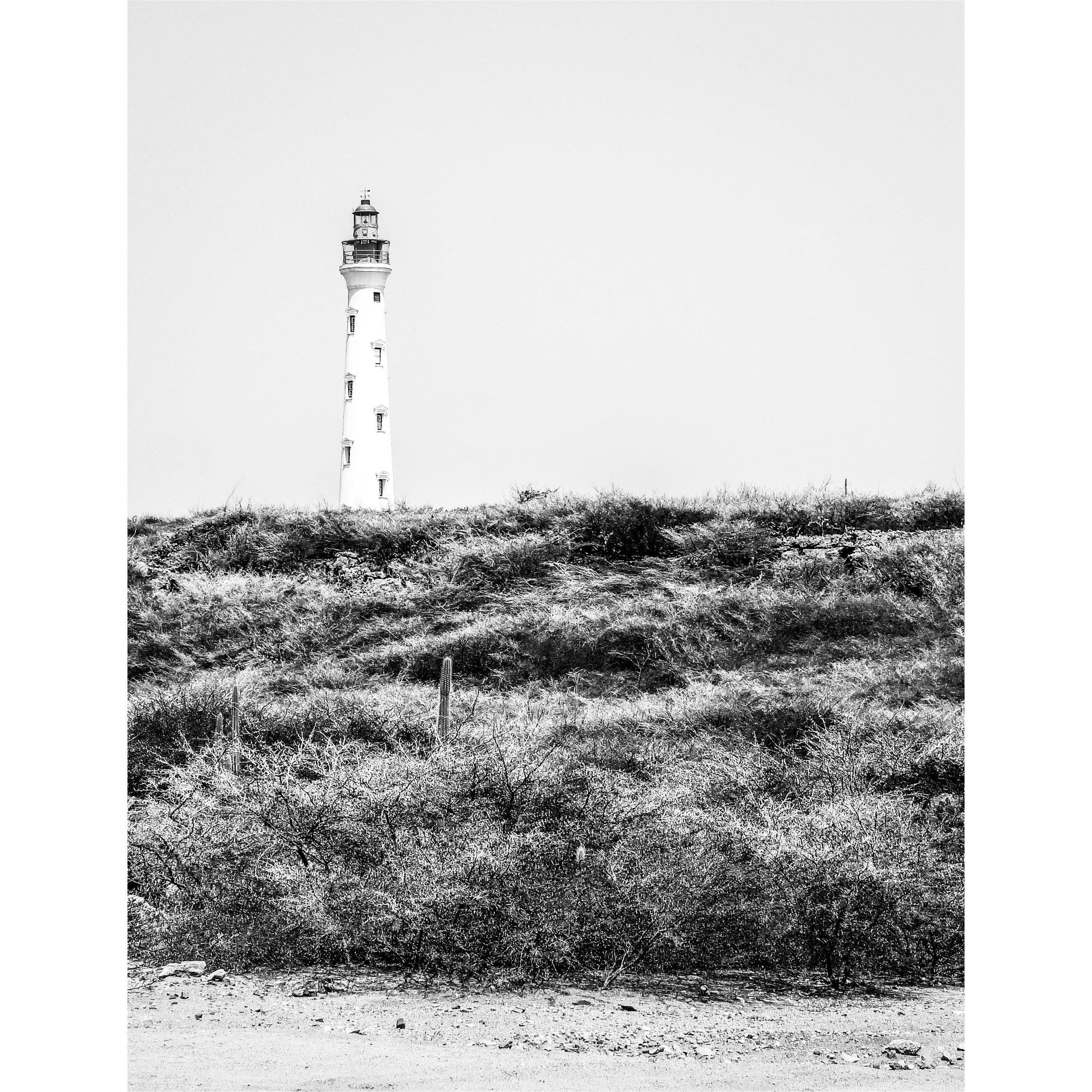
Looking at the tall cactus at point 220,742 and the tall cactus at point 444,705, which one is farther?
the tall cactus at point 444,705

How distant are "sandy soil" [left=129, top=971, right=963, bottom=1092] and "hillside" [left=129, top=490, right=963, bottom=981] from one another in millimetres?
228

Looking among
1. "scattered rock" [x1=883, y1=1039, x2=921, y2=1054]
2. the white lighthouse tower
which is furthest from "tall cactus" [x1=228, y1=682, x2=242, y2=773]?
the white lighthouse tower

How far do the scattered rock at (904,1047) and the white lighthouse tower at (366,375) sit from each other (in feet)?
44.6

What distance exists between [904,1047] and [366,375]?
51.1 feet

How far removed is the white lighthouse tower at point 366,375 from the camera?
62.3 ft

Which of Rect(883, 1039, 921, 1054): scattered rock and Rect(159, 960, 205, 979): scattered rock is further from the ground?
Rect(159, 960, 205, 979): scattered rock

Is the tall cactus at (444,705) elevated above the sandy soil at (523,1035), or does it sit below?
A: above

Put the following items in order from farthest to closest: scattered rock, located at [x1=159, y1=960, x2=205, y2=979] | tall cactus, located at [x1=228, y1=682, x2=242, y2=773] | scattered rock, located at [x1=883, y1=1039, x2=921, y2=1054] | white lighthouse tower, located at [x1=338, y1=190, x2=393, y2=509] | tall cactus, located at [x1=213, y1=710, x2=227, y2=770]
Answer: white lighthouse tower, located at [x1=338, y1=190, x2=393, y2=509], tall cactus, located at [x1=213, y1=710, x2=227, y2=770], tall cactus, located at [x1=228, y1=682, x2=242, y2=773], scattered rock, located at [x1=159, y1=960, x2=205, y2=979], scattered rock, located at [x1=883, y1=1039, x2=921, y2=1054]

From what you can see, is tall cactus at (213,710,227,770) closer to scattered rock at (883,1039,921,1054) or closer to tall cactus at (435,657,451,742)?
tall cactus at (435,657,451,742)

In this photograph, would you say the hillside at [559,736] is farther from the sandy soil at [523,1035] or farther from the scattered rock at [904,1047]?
the scattered rock at [904,1047]

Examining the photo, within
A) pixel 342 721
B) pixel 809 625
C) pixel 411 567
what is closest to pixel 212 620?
pixel 411 567

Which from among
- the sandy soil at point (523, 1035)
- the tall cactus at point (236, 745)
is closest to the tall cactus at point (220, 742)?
the tall cactus at point (236, 745)

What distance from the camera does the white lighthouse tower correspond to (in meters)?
19.0
